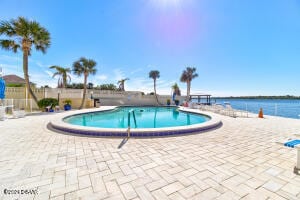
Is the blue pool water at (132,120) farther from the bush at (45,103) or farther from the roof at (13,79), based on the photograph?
the roof at (13,79)

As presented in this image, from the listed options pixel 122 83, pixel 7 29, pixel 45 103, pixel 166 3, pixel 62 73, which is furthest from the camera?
pixel 122 83

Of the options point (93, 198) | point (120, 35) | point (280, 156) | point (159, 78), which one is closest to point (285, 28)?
point (280, 156)

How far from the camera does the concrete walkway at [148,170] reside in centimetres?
182

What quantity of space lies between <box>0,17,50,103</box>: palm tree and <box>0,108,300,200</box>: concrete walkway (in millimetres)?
11472

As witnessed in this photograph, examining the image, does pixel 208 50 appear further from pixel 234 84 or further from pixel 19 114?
pixel 234 84

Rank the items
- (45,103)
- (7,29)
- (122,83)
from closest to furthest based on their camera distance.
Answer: (7,29) → (45,103) → (122,83)

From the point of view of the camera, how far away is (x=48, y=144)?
3.73 meters

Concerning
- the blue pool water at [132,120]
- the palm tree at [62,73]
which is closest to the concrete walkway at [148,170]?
the blue pool water at [132,120]

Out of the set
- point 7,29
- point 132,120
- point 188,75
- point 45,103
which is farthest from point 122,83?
point 132,120

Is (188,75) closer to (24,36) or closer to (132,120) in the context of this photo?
(132,120)

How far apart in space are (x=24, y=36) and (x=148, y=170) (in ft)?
49.6

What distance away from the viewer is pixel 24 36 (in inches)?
431

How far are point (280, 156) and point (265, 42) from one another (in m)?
11.4

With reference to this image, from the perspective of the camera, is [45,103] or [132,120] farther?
[45,103]
